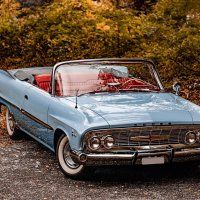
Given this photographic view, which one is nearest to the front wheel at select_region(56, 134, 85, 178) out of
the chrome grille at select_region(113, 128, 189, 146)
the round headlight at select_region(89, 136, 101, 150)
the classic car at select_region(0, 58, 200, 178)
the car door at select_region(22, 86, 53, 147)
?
the classic car at select_region(0, 58, 200, 178)

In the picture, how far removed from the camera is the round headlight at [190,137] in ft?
21.2

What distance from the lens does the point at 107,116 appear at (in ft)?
20.7

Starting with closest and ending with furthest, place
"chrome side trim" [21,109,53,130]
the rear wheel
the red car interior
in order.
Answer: "chrome side trim" [21,109,53,130] < the red car interior < the rear wheel

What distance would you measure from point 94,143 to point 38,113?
1.43 meters

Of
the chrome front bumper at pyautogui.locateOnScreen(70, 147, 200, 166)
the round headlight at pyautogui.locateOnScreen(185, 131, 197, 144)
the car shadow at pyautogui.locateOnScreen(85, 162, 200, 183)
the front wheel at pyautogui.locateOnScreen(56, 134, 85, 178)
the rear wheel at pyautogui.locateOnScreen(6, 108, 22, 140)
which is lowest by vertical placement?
the rear wheel at pyautogui.locateOnScreen(6, 108, 22, 140)

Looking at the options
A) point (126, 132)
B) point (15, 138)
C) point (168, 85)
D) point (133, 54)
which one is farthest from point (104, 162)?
point (133, 54)

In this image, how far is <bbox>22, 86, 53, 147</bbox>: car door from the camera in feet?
23.4

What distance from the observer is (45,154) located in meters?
7.83

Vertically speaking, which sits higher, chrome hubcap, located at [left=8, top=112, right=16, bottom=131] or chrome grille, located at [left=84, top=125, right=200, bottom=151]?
chrome grille, located at [left=84, top=125, right=200, bottom=151]

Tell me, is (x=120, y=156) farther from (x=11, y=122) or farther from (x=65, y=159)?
(x=11, y=122)

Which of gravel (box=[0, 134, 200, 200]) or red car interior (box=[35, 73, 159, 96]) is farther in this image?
red car interior (box=[35, 73, 159, 96])

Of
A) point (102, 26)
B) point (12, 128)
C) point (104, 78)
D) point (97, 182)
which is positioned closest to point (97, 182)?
point (97, 182)

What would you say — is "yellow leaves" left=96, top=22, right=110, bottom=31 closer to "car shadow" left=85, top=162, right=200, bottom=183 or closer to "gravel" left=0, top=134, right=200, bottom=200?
"gravel" left=0, top=134, right=200, bottom=200

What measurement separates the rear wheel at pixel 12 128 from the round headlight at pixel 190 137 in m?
3.18
